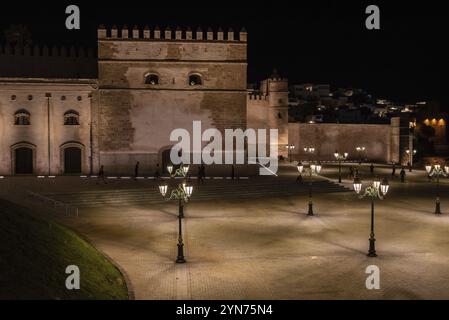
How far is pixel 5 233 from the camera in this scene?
11.9 m

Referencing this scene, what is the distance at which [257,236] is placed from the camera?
17.8 m

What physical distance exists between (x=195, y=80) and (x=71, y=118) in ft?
29.2

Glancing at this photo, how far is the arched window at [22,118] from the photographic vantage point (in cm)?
3372

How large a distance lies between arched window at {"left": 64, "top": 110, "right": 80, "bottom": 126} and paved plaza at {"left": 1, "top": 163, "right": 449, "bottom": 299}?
16.5 feet

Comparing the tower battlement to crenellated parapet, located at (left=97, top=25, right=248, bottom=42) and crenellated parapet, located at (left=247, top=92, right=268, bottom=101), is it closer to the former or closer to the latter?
crenellated parapet, located at (left=247, top=92, right=268, bottom=101)

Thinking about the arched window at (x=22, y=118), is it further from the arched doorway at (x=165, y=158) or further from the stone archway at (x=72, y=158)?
the arched doorway at (x=165, y=158)

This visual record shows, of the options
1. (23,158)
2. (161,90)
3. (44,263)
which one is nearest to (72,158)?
(23,158)

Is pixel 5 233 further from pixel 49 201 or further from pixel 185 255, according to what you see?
pixel 49 201

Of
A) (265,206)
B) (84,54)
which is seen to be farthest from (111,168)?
(265,206)

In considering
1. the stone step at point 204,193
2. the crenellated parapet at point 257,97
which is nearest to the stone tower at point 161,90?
the stone step at point 204,193

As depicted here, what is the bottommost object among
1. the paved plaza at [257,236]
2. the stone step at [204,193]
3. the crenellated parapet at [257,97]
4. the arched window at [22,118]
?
the paved plaza at [257,236]

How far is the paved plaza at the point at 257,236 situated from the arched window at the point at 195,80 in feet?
25.1

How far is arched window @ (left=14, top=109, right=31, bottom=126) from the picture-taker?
111 feet
